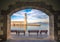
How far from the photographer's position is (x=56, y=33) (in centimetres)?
757

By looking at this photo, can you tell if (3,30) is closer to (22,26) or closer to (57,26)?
(57,26)

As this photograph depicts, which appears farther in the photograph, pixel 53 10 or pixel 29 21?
pixel 29 21

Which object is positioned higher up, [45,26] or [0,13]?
[0,13]

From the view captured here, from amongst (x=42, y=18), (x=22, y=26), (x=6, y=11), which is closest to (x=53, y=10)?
(x=6, y=11)

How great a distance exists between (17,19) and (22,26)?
86cm

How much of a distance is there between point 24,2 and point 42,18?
19.9 feet

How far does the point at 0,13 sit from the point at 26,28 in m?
6.38

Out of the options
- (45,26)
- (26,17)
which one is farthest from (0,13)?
(45,26)

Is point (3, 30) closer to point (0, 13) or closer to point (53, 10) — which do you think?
point (0, 13)

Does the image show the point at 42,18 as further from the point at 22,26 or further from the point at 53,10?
the point at 53,10

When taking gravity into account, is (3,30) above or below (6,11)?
below

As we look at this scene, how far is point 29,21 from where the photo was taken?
13672mm

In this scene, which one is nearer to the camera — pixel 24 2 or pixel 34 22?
pixel 24 2

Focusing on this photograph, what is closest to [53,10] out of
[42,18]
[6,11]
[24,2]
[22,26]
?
[24,2]
